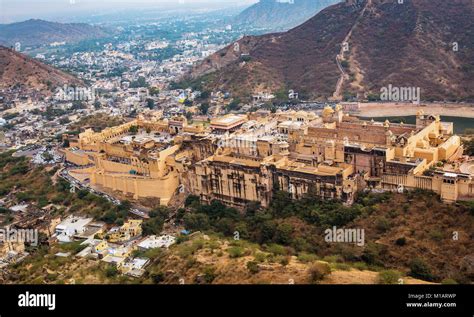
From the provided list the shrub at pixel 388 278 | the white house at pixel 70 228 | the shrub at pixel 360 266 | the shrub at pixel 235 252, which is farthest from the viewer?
the white house at pixel 70 228

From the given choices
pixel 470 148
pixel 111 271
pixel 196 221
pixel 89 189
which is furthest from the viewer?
pixel 89 189

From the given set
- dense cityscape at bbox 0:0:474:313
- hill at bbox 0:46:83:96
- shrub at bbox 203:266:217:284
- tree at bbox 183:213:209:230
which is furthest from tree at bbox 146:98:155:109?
shrub at bbox 203:266:217:284

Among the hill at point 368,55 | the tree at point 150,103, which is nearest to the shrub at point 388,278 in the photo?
the hill at point 368,55

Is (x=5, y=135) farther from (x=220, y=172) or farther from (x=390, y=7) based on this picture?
(x=390, y=7)

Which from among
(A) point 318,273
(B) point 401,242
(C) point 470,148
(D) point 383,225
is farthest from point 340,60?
(A) point 318,273

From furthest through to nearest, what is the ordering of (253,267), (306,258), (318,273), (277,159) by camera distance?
(277,159) → (306,258) → (253,267) → (318,273)

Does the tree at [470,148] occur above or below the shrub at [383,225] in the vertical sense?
above

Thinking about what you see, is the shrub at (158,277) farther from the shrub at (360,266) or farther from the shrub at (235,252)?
the shrub at (360,266)

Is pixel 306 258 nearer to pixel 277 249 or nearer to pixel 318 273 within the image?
pixel 277 249
